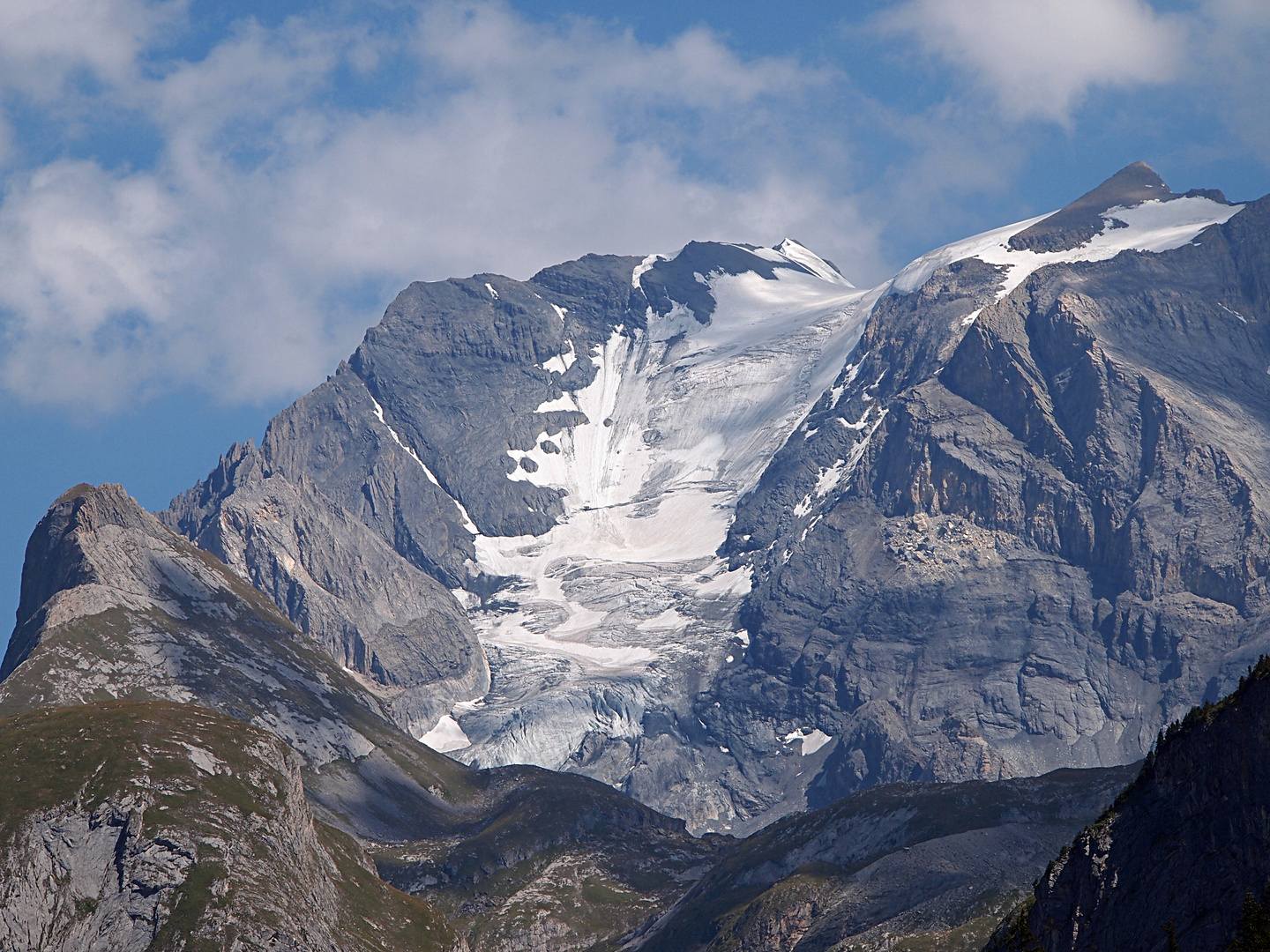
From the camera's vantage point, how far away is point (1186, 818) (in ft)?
391

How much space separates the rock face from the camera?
4414 inches

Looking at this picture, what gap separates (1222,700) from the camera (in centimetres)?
12188

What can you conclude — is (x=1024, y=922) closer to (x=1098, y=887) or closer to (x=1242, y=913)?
(x=1098, y=887)

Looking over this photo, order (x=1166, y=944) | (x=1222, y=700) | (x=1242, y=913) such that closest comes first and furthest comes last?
(x=1242, y=913) < (x=1166, y=944) < (x=1222, y=700)

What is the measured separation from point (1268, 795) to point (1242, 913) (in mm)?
9581

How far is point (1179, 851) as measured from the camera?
118 meters

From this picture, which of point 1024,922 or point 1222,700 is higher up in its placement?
point 1222,700

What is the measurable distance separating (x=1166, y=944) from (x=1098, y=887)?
10.6 metres

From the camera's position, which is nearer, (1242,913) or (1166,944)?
(1242,913)

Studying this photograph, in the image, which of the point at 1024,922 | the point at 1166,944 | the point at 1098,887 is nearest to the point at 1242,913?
the point at 1166,944

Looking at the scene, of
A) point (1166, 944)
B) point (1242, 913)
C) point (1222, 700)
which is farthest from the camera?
point (1222, 700)

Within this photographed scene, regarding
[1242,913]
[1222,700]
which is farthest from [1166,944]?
[1222,700]

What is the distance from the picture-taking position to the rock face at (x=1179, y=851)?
11212 cm

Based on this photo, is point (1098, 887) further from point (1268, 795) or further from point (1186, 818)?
point (1268, 795)
